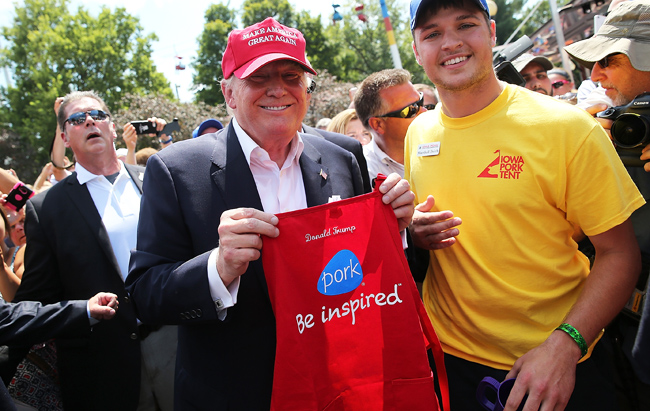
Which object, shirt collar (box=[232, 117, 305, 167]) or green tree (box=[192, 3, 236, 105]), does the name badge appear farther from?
green tree (box=[192, 3, 236, 105])

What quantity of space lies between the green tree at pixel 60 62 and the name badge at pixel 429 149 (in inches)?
1146

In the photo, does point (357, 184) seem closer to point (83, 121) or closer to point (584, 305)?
point (584, 305)

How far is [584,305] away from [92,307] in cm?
257

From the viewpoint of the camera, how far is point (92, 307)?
2553 mm

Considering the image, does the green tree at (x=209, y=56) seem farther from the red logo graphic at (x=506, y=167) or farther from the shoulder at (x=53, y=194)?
the red logo graphic at (x=506, y=167)

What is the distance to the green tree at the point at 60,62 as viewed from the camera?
26.6 m

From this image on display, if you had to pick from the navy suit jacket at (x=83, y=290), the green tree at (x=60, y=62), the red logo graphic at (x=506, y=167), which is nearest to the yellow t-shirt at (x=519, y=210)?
the red logo graphic at (x=506, y=167)

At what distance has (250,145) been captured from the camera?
2.03 meters

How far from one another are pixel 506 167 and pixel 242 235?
3.85 ft

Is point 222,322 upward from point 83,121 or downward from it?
downward

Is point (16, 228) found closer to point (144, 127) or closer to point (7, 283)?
point (7, 283)

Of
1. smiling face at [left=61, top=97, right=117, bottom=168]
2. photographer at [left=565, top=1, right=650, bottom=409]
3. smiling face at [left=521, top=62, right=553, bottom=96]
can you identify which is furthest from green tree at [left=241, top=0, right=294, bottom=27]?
photographer at [left=565, top=1, right=650, bottom=409]

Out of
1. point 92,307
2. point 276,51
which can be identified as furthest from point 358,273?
point 92,307

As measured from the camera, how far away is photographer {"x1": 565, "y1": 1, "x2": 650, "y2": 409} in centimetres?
220
